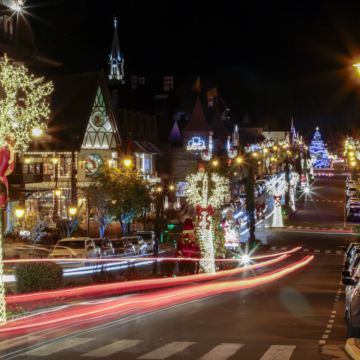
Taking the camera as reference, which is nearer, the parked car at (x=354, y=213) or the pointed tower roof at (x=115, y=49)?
the parked car at (x=354, y=213)

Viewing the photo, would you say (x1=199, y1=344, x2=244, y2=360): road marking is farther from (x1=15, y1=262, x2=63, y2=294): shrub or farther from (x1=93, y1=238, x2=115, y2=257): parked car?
(x1=93, y1=238, x2=115, y2=257): parked car

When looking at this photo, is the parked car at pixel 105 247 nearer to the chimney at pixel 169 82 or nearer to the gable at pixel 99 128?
the gable at pixel 99 128

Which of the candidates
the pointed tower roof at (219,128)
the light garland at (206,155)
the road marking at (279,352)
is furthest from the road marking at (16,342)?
the pointed tower roof at (219,128)

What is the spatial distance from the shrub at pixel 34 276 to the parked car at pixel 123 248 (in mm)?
15104

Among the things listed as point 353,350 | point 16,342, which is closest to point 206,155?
point 16,342

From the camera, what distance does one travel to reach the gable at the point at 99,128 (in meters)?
50.8

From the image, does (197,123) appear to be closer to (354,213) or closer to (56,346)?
(354,213)

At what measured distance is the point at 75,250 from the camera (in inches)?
1011

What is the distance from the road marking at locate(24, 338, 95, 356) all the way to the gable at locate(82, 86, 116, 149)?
39.4 metres

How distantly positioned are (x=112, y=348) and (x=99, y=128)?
136 ft

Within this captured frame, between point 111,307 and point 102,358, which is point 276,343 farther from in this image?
point 111,307

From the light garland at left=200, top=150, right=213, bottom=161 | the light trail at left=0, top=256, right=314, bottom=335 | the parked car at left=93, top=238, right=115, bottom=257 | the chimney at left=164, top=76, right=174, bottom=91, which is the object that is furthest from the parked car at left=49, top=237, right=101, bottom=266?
the chimney at left=164, top=76, right=174, bottom=91

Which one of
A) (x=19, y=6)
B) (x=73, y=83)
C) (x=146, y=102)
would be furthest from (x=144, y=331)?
(x=146, y=102)

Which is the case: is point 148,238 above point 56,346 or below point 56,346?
above
